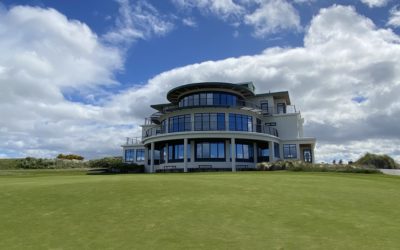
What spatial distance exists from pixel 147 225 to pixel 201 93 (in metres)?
33.4

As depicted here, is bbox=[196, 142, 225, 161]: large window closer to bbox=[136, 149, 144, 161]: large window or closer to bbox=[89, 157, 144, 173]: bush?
bbox=[89, 157, 144, 173]: bush

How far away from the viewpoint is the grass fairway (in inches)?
299

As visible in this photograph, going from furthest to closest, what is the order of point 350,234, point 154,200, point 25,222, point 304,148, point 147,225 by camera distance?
1. point 304,148
2. point 154,200
3. point 25,222
4. point 147,225
5. point 350,234

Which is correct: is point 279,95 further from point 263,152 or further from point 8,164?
point 8,164

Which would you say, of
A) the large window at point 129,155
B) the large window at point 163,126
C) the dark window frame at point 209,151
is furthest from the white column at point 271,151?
the large window at point 129,155

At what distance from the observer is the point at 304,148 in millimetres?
47562

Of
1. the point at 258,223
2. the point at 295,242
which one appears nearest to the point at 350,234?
the point at 295,242

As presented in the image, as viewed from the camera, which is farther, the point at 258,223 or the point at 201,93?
the point at 201,93

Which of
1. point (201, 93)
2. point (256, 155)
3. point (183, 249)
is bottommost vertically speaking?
Result: point (183, 249)

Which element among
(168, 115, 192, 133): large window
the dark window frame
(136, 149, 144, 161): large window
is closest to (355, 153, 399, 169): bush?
the dark window frame

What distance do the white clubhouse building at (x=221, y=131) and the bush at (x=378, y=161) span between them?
45.4 feet

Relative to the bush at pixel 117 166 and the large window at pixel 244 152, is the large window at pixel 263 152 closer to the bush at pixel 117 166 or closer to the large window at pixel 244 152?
the large window at pixel 244 152

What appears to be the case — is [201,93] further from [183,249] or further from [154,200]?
[183,249]

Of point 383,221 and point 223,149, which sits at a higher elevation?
point 223,149
